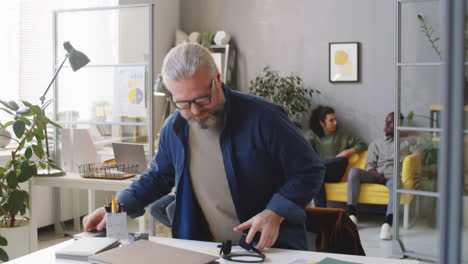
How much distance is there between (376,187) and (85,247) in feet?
13.9

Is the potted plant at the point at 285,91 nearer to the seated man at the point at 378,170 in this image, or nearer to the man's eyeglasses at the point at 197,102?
the seated man at the point at 378,170

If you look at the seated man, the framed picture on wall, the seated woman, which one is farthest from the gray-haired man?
the framed picture on wall

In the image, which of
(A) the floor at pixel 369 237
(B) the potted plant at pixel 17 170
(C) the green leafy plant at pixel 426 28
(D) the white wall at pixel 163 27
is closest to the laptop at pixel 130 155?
(B) the potted plant at pixel 17 170

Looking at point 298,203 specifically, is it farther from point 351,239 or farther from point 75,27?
point 75,27

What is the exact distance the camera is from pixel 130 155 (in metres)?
3.72

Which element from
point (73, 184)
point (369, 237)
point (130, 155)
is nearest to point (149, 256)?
point (130, 155)

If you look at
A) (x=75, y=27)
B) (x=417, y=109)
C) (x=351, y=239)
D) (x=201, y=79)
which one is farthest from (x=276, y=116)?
(x=75, y=27)

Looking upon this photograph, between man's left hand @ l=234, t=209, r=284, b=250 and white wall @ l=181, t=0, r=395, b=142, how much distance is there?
4.65m

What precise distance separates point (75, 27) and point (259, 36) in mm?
2433

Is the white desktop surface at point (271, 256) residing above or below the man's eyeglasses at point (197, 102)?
below

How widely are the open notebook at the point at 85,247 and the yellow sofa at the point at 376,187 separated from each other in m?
2.69

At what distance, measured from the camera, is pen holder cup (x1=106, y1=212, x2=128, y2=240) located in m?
1.74

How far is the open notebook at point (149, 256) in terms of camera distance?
57.1 inches

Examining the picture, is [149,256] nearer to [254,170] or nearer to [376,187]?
[254,170]
